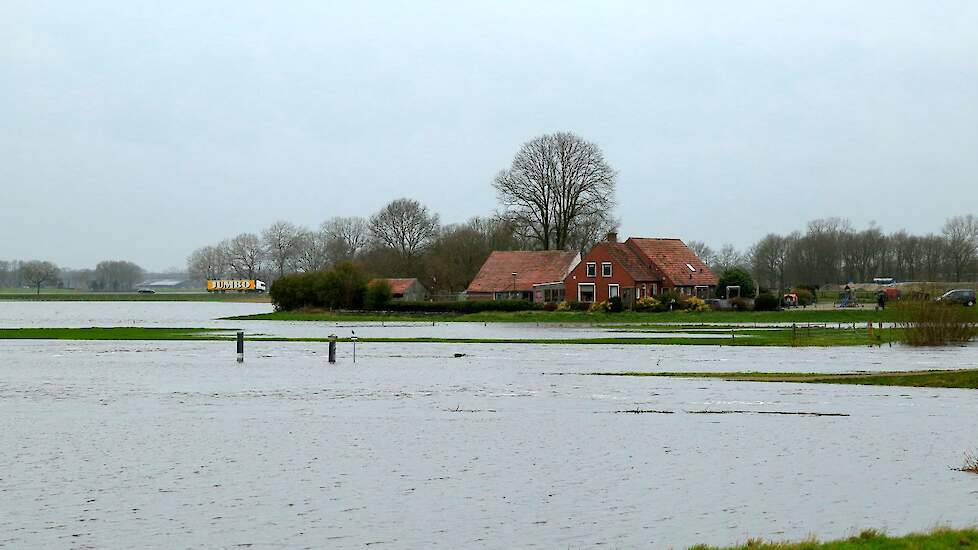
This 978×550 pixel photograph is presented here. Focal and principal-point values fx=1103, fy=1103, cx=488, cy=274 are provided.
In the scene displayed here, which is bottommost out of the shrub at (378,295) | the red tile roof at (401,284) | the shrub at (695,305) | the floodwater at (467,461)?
the floodwater at (467,461)

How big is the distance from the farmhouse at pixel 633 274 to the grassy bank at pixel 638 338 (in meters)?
27.0

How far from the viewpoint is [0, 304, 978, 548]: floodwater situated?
14.3 meters

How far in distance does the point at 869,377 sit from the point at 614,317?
169 feet

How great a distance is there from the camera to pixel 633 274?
94875 millimetres

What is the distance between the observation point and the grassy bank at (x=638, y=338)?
172 ft

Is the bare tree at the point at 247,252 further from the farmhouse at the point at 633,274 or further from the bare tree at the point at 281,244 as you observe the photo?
the farmhouse at the point at 633,274

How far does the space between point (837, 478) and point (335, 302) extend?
3353 inches

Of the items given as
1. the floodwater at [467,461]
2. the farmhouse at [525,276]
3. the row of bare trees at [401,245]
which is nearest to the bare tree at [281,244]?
the row of bare trees at [401,245]

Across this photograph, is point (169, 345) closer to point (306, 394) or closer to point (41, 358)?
point (41, 358)

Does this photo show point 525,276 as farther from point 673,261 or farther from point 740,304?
point 740,304

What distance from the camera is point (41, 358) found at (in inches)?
1812

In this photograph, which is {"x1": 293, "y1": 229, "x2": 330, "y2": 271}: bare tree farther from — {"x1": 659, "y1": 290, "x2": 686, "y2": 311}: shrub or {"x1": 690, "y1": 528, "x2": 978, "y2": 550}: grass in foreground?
{"x1": 690, "y1": 528, "x2": 978, "y2": 550}: grass in foreground

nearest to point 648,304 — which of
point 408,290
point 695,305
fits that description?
point 695,305

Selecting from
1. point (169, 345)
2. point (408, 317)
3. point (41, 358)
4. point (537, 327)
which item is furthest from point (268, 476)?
point (408, 317)
